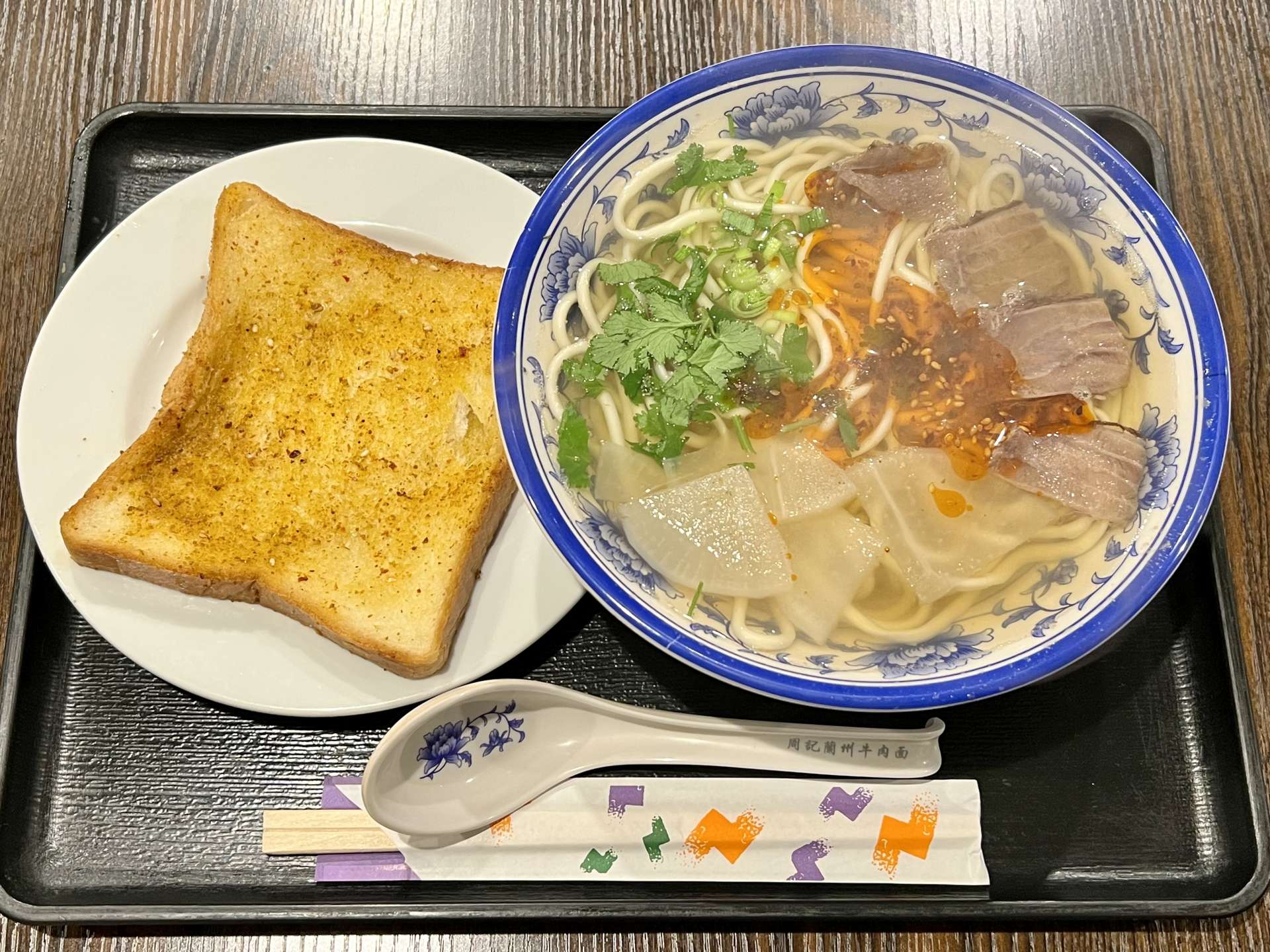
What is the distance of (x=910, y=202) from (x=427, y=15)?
1248 mm

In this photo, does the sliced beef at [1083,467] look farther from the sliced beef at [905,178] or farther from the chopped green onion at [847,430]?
the sliced beef at [905,178]

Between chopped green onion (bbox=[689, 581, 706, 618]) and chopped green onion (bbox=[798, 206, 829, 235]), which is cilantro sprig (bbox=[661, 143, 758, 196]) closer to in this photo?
chopped green onion (bbox=[798, 206, 829, 235])

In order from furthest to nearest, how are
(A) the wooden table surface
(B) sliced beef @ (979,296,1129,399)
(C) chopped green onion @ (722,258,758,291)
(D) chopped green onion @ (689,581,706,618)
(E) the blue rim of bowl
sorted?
(A) the wooden table surface
(C) chopped green onion @ (722,258,758,291)
(B) sliced beef @ (979,296,1129,399)
(D) chopped green onion @ (689,581,706,618)
(E) the blue rim of bowl

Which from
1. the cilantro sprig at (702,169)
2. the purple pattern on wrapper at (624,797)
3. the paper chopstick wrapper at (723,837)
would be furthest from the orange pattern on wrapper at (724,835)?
the cilantro sprig at (702,169)

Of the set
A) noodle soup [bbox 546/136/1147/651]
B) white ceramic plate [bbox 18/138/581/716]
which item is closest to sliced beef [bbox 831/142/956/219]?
noodle soup [bbox 546/136/1147/651]

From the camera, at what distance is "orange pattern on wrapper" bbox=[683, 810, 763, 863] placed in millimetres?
1583

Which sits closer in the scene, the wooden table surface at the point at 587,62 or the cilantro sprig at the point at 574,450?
the cilantro sprig at the point at 574,450

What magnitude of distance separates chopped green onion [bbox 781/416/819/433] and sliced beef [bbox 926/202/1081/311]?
328 mm

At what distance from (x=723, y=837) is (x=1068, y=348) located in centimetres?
99

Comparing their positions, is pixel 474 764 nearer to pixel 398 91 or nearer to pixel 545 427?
pixel 545 427

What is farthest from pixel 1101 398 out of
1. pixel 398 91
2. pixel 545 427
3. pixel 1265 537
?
pixel 398 91

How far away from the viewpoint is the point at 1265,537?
187cm

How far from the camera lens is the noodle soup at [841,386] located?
1.44 meters

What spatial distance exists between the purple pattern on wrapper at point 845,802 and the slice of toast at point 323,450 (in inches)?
28.0
